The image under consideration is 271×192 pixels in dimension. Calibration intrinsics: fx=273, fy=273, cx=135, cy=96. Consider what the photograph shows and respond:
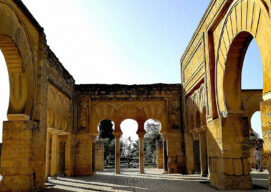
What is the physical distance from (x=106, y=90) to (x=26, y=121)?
769cm

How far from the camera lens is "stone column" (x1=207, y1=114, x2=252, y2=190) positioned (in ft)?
24.0

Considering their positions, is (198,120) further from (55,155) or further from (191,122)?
(55,155)

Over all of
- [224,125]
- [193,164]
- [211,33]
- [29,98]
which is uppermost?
[211,33]

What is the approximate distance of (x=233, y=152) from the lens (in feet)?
24.4

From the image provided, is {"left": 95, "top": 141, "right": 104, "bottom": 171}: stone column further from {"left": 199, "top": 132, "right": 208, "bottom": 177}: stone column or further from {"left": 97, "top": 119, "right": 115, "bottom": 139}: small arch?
{"left": 97, "top": 119, "right": 115, "bottom": 139}: small arch

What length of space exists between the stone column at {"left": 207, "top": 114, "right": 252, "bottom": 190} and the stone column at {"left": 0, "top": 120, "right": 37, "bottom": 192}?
5138 millimetres

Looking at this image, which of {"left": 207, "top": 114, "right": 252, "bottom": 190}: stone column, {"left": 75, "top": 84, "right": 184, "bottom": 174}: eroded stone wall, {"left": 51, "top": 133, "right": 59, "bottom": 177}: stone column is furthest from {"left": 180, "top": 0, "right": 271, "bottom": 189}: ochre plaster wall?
{"left": 51, "top": 133, "right": 59, "bottom": 177}: stone column

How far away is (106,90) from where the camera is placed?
14531 mm

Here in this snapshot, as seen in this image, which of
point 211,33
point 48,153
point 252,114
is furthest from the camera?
point 252,114

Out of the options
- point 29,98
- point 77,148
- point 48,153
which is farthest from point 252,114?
point 29,98

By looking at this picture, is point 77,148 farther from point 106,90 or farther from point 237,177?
point 237,177

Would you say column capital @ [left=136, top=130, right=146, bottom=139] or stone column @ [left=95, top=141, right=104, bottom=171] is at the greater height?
column capital @ [left=136, top=130, right=146, bottom=139]

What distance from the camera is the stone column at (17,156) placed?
6816mm

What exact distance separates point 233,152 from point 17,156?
18.8 ft
